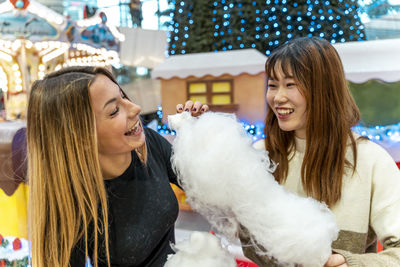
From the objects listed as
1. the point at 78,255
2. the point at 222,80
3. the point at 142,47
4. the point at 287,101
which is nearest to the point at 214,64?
the point at 222,80

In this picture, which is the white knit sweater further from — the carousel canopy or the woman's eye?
the carousel canopy

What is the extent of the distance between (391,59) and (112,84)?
3.51 meters

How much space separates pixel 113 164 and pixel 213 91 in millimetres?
3290

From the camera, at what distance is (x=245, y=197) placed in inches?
28.6

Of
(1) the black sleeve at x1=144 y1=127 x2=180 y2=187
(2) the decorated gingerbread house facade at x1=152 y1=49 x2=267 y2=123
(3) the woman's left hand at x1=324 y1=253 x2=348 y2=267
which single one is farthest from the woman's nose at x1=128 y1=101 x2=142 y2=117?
(2) the decorated gingerbread house facade at x1=152 y1=49 x2=267 y2=123

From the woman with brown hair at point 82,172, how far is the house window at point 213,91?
3186mm

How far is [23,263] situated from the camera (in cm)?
238

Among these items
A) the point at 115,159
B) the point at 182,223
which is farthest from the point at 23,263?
the point at 115,159

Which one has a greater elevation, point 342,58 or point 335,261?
point 342,58

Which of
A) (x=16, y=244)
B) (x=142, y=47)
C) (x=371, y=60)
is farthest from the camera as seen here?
(x=142, y=47)

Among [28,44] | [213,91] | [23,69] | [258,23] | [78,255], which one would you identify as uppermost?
[258,23]

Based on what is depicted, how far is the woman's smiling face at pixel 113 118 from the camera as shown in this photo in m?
0.88

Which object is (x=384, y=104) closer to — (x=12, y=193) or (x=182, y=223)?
(x=182, y=223)

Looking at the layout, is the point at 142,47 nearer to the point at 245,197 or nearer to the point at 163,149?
the point at 163,149
